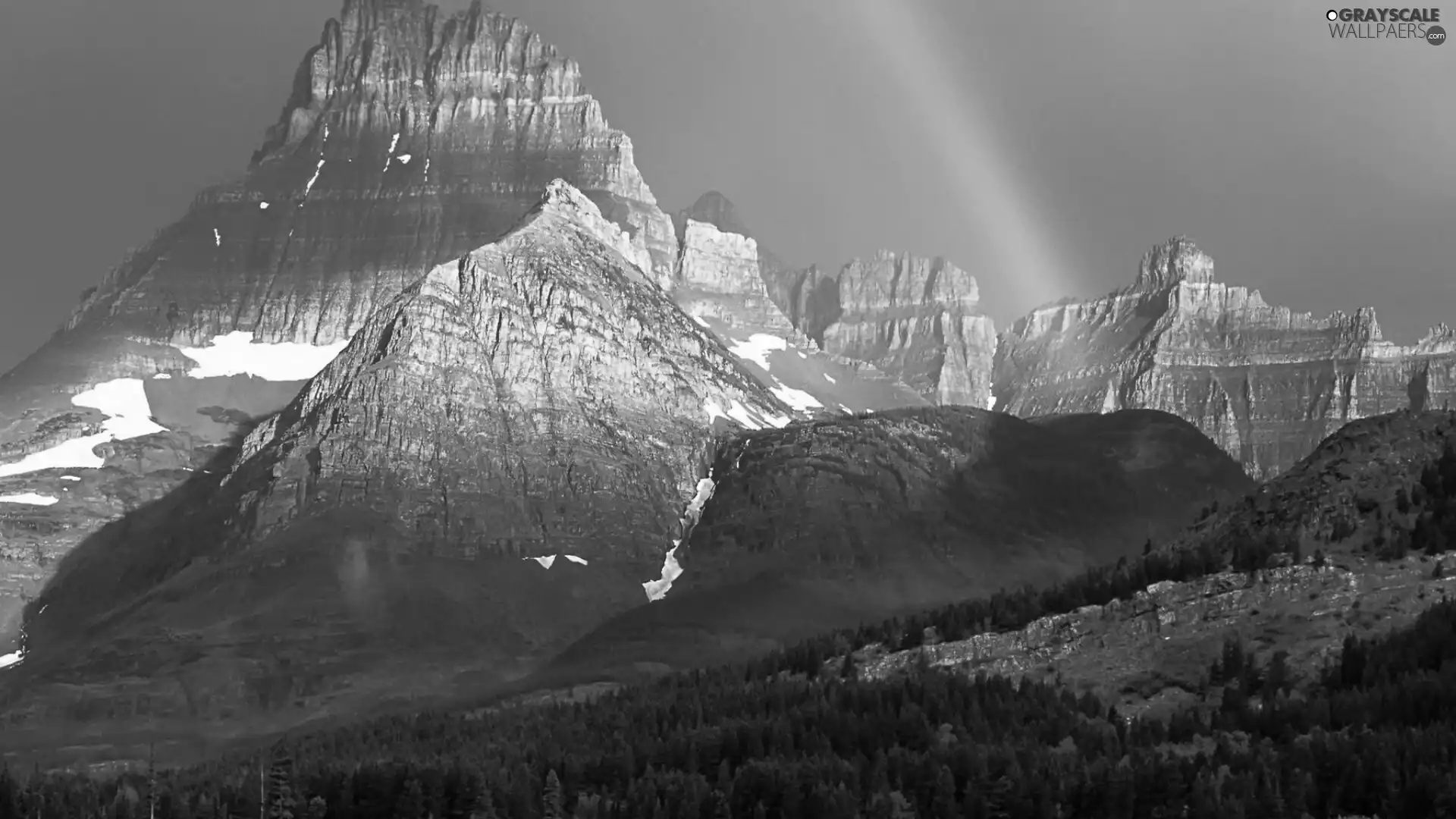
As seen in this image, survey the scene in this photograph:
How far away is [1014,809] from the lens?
198m

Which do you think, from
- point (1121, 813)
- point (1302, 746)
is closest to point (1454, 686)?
point (1302, 746)

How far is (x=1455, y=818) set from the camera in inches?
7003

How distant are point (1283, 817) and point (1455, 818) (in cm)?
1239

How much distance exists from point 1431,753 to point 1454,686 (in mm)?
13467

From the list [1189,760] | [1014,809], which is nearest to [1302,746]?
[1189,760]

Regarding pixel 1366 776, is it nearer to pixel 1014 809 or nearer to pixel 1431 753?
pixel 1431 753

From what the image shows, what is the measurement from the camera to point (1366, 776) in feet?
611

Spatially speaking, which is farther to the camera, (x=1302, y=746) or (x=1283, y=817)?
(x=1302, y=746)

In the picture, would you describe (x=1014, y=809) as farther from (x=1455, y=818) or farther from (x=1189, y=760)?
(x=1455, y=818)

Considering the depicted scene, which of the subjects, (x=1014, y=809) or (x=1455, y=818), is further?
(x=1014, y=809)

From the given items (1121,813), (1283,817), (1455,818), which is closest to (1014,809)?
(1121,813)

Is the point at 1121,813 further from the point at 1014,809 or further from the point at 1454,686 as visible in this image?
the point at 1454,686

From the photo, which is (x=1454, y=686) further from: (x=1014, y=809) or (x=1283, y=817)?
(x=1014, y=809)

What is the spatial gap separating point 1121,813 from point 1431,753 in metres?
22.7
